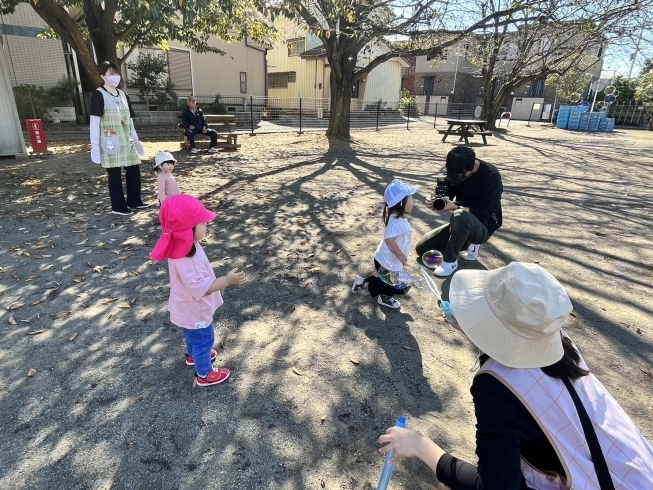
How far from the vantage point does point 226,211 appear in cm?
641

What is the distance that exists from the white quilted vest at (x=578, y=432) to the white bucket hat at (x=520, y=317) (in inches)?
2.2

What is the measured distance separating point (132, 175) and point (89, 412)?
4.59 metres

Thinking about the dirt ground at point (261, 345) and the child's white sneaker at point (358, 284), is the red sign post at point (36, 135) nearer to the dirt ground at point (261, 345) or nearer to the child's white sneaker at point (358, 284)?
the dirt ground at point (261, 345)

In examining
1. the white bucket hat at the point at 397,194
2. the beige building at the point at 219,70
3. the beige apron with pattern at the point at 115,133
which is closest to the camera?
the white bucket hat at the point at 397,194

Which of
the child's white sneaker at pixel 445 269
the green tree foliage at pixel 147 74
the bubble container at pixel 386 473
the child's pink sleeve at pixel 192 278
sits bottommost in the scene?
the child's white sneaker at pixel 445 269

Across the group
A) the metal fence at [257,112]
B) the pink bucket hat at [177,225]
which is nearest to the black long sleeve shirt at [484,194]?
the pink bucket hat at [177,225]

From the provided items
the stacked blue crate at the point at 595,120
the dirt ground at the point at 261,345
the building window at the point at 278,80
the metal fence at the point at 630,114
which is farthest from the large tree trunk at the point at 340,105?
the metal fence at the point at 630,114

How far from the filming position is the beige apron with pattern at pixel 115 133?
5562 millimetres

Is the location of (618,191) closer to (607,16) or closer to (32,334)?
(607,16)

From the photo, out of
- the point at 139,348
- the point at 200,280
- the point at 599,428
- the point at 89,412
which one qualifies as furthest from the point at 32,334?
the point at 599,428

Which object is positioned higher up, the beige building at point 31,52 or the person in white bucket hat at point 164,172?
the beige building at point 31,52

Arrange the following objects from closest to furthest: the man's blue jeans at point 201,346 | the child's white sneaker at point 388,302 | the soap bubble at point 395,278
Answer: the man's blue jeans at point 201,346, the soap bubble at point 395,278, the child's white sneaker at point 388,302

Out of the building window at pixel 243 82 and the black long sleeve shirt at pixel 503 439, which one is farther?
the building window at pixel 243 82

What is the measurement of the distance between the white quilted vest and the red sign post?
1271 cm
